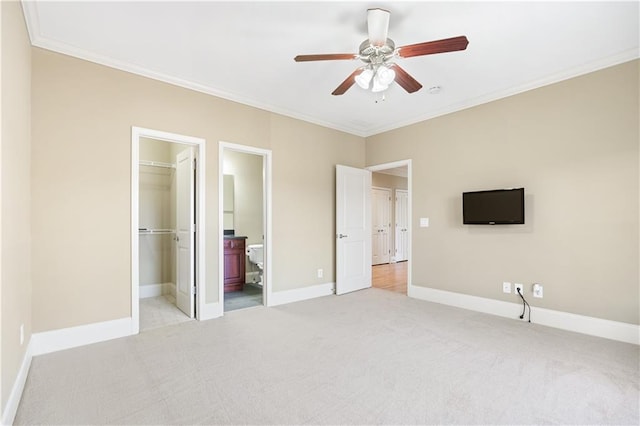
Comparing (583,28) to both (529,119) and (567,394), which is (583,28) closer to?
(529,119)

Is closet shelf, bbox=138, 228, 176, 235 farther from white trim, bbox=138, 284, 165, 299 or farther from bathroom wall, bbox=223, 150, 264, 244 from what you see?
bathroom wall, bbox=223, 150, 264, 244

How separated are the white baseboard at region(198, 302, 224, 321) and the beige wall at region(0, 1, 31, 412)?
153cm

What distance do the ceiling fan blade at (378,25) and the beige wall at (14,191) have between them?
230cm

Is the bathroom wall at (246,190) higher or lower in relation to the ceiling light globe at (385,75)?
lower

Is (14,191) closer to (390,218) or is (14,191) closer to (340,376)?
(340,376)

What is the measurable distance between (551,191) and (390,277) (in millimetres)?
3651

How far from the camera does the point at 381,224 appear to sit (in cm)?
873

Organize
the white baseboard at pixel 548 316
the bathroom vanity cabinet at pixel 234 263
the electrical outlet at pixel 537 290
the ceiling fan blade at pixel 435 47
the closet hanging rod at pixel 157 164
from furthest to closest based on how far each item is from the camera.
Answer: the bathroom vanity cabinet at pixel 234 263 → the closet hanging rod at pixel 157 164 → the electrical outlet at pixel 537 290 → the white baseboard at pixel 548 316 → the ceiling fan blade at pixel 435 47

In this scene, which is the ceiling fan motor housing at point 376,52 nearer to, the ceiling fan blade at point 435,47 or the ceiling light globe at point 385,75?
the ceiling light globe at point 385,75

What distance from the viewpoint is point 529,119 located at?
362 cm

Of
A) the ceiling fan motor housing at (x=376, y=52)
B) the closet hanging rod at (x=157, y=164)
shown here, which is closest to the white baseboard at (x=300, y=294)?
the closet hanging rod at (x=157, y=164)

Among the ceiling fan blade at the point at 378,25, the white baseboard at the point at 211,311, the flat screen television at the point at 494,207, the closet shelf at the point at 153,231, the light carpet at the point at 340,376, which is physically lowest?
the light carpet at the point at 340,376

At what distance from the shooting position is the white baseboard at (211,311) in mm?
3679

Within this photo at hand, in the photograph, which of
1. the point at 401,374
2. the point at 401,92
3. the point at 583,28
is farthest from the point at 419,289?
the point at 583,28
